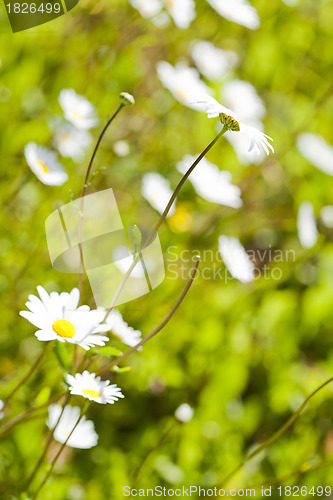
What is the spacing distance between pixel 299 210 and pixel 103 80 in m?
0.62

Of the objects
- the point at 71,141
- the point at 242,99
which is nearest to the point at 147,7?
the point at 71,141

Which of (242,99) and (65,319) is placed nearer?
(65,319)

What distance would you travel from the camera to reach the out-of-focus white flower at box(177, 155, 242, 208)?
116 cm

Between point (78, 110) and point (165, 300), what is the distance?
47 centimetres

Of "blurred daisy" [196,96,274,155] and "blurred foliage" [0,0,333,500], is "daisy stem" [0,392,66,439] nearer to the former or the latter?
"blurred foliage" [0,0,333,500]

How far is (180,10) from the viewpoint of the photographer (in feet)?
4.00

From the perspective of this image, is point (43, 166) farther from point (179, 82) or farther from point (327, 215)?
point (327, 215)

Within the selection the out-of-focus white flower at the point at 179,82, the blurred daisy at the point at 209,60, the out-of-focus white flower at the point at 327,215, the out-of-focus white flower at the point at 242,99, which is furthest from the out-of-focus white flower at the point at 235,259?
the blurred daisy at the point at 209,60

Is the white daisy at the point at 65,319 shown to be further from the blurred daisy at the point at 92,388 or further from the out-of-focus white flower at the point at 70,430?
the out-of-focus white flower at the point at 70,430

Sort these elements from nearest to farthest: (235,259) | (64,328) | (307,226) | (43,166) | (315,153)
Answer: (64,328) < (43,166) < (235,259) < (307,226) < (315,153)

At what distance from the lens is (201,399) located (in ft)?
3.81

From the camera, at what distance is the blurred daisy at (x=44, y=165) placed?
36.3 inches

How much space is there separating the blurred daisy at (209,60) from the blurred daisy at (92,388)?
125 cm

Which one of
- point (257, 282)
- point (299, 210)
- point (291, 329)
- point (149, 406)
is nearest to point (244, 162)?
point (299, 210)
